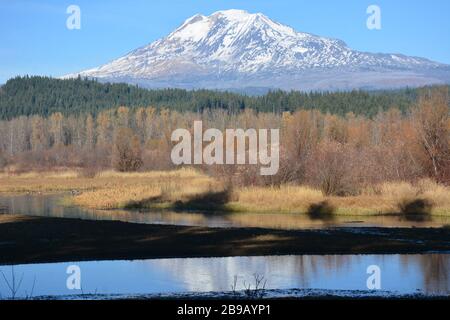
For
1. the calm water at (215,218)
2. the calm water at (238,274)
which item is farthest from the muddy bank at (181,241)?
the calm water at (215,218)

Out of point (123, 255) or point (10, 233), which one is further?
point (10, 233)

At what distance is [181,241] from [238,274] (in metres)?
6.81

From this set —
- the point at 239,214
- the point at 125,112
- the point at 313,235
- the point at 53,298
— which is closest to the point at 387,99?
the point at 125,112

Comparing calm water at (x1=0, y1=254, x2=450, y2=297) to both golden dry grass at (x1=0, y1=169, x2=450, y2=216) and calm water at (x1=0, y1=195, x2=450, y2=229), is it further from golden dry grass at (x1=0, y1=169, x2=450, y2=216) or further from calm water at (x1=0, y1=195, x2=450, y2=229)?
golden dry grass at (x1=0, y1=169, x2=450, y2=216)

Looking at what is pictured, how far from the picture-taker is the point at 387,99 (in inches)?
6959

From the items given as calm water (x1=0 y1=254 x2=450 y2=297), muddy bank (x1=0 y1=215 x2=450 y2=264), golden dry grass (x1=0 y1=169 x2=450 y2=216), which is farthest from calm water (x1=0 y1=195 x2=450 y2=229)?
calm water (x1=0 y1=254 x2=450 y2=297)

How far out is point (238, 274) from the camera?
21625 mm

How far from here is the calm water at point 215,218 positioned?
35938 mm

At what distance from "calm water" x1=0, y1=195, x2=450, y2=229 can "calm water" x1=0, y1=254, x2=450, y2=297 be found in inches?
429

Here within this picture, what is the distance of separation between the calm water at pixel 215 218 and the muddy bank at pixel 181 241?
11.0 feet

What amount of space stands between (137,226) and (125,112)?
462 feet

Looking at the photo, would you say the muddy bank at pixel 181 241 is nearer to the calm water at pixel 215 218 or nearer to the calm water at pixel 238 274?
the calm water at pixel 238 274

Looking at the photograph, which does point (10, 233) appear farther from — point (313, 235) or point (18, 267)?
point (313, 235)

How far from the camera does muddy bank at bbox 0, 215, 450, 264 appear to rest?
25.3m
